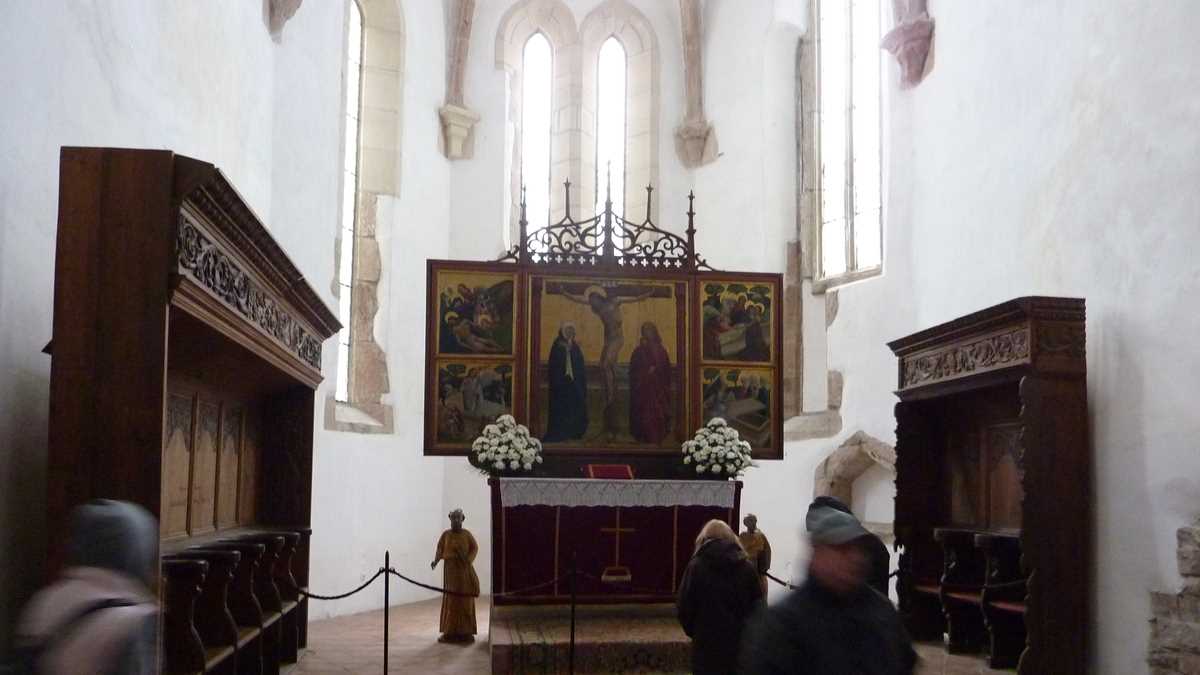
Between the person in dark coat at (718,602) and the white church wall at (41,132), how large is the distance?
3413 millimetres

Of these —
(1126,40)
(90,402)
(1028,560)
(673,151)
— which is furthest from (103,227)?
(673,151)

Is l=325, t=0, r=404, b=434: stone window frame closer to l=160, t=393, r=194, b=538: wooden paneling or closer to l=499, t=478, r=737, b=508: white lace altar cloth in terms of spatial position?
l=499, t=478, r=737, b=508: white lace altar cloth

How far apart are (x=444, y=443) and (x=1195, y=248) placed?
22.9ft

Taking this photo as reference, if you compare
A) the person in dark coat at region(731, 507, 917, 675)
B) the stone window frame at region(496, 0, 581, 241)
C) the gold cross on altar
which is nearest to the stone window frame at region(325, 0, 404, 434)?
the stone window frame at region(496, 0, 581, 241)

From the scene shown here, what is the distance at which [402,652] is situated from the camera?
37.6ft

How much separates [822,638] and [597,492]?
818 cm

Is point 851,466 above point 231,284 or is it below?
below

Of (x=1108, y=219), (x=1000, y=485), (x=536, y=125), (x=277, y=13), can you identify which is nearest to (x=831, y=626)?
(x=1108, y=219)

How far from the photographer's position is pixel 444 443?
1220cm

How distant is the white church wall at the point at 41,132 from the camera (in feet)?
20.4

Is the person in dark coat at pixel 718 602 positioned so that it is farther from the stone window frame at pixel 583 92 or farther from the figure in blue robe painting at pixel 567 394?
the stone window frame at pixel 583 92

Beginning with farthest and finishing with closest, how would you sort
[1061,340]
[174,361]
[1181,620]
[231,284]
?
[1061,340] < [1181,620] < [174,361] < [231,284]

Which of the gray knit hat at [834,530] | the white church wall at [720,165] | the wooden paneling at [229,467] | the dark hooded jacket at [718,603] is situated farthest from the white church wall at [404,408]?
the gray knit hat at [834,530]

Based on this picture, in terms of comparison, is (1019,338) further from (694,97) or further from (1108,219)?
(694,97)
